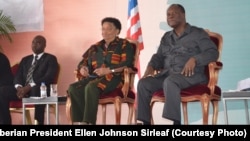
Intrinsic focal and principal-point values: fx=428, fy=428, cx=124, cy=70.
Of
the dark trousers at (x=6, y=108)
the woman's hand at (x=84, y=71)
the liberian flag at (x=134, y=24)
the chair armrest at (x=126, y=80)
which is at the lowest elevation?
the dark trousers at (x=6, y=108)

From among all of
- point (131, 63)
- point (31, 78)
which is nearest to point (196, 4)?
point (131, 63)

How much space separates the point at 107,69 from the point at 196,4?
5.25 ft

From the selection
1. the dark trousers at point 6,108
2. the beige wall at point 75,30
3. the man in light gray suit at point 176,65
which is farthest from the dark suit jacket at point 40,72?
the man in light gray suit at point 176,65

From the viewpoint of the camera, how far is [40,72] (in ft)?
15.6

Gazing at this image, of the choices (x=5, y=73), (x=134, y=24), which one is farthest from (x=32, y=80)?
(x=134, y=24)

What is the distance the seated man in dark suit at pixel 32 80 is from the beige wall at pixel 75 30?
0.72m

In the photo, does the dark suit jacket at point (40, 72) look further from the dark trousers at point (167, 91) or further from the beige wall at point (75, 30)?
the dark trousers at point (167, 91)

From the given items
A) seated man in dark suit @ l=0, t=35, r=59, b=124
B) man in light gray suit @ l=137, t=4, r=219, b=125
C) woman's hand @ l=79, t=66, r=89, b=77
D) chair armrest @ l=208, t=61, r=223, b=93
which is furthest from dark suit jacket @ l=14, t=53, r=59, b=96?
chair armrest @ l=208, t=61, r=223, b=93

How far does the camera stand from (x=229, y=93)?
3520 mm

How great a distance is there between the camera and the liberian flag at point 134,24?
16.8 feet

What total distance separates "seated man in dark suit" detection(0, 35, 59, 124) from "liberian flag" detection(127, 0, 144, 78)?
0.99m

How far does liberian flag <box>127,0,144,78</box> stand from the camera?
16.8ft

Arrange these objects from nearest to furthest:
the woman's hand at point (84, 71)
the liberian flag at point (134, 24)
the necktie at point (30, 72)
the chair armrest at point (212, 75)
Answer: the chair armrest at point (212, 75) → the woman's hand at point (84, 71) → the necktie at point (30, 72) → the liberian flag at point (134, 24)

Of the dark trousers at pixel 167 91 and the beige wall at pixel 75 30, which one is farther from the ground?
the beige wall at pixel 75 30
